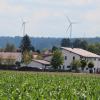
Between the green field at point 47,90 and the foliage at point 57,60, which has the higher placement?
the foliage at point 57,60

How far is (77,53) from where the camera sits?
139750 mm

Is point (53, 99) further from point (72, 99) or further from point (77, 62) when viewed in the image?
point (77, 62)

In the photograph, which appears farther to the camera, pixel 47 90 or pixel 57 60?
pixel 57 60

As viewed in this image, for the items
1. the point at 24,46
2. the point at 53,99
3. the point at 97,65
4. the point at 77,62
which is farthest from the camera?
the point at 24,46

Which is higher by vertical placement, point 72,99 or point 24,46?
point 24,46

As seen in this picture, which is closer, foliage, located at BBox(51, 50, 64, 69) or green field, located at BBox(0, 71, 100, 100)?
green field, located at BBox(0, 71, 100, 100)

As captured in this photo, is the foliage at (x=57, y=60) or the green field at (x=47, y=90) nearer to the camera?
the green field at (x=47, y=90)

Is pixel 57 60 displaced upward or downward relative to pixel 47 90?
upward

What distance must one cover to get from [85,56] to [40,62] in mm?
12401

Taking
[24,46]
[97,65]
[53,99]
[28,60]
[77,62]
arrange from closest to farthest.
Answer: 1. [53,99]
2. [77,62]
3. [28,60]
4. [97,65]
5. [24,46]

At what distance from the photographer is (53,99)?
18.3m

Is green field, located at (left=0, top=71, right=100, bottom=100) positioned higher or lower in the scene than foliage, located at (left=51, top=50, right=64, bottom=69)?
lower

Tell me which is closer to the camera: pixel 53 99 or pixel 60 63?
pixel 53 99

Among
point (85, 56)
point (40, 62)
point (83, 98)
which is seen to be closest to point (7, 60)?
point (40, 62)
